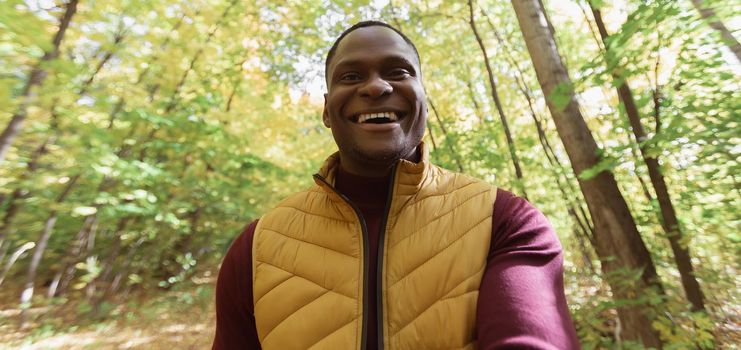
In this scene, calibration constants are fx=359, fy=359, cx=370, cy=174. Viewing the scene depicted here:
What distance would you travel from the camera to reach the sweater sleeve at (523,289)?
0.77 m

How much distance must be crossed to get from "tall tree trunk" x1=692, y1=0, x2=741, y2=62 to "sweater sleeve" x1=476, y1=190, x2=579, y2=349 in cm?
197

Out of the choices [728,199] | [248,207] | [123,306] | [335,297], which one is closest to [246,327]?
[335,297]

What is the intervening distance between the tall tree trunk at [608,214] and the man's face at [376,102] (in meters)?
2.02

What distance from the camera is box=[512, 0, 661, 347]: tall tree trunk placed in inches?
108

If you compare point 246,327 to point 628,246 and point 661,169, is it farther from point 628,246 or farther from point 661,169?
point 661,169

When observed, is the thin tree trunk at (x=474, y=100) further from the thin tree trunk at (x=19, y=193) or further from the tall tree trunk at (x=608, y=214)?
the thin tree trunk at (x=19, y=193)

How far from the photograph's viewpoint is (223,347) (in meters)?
1.09

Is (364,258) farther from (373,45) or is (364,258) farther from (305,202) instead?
(373,45)

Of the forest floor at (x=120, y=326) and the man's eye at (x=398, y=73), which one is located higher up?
the man's eye at (x=398, y=73)

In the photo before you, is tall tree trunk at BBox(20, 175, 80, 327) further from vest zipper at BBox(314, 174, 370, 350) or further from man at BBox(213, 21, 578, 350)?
vest zipper at BBox(314, 174, 370, 350)

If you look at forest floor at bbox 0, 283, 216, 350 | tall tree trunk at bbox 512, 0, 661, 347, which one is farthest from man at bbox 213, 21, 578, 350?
forest floor at bbox 0, 283, 216, 350

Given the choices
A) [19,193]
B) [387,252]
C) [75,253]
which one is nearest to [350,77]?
[387,252]

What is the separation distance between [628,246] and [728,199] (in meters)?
0.67

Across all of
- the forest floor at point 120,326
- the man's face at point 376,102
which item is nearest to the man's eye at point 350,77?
the man's face at point 376,102
